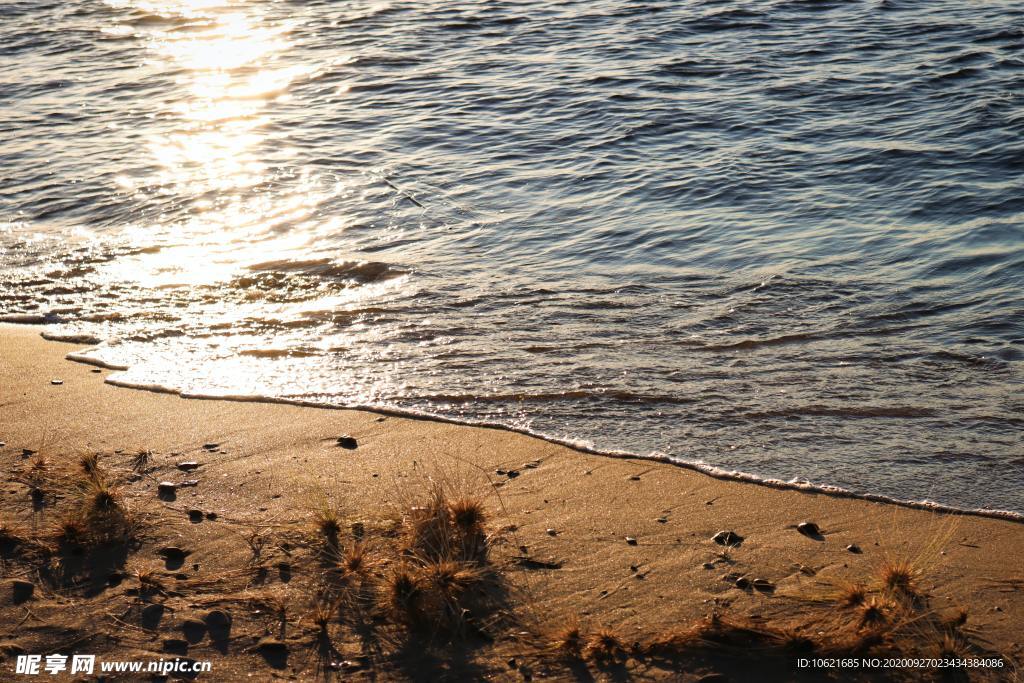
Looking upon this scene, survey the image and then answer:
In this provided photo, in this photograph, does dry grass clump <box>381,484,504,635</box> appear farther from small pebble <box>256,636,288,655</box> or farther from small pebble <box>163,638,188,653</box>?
small pebble <box>163,638,188,653</box>

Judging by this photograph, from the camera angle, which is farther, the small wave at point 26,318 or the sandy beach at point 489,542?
the small wave at point 26,318

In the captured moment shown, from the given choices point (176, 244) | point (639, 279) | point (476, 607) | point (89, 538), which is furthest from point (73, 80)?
point (476, 607)

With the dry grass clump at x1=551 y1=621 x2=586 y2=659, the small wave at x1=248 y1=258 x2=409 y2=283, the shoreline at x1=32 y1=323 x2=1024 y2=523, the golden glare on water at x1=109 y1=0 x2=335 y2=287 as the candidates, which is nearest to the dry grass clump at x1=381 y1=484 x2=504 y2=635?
the dry grass clump at x1=551 y1=621 x2=586 y2=659

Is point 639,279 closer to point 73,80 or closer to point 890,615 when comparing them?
point 890,615

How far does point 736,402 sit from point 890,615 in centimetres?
229

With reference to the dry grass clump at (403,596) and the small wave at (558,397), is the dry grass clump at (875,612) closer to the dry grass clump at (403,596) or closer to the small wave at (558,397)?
the dry grass clump at (403,596)

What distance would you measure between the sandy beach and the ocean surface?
42 centimetres

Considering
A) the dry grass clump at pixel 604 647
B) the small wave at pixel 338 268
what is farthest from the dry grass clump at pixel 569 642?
the small wave at pixel 338 268

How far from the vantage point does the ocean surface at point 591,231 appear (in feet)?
19.8

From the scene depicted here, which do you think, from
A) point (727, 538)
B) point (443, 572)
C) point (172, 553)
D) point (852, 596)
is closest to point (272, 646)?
point (443, 572)

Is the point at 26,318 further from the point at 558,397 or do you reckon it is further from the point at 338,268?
the point at 558,397

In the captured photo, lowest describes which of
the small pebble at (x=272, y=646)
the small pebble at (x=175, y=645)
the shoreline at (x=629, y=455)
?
the shoreline at (x=629, y=455)

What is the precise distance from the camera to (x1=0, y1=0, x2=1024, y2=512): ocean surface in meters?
6.04

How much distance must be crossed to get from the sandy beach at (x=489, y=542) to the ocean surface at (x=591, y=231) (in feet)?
1.37
